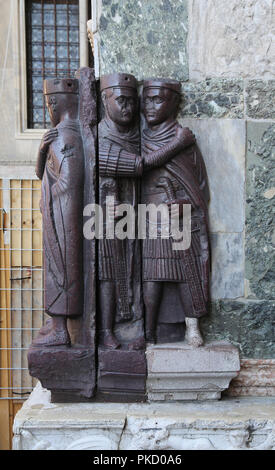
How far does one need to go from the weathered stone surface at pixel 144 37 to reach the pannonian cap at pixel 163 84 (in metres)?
0.05

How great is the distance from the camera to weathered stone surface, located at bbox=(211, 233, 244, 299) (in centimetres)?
183

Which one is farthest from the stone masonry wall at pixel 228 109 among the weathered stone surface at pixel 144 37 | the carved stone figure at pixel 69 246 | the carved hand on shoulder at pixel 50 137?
the carved hand on shoulder at pixel 50 137

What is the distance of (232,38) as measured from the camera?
1781 mm

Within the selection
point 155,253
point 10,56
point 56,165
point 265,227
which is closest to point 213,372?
point 155,253

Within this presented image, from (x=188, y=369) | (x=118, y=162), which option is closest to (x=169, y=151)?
(x=118, y=162)

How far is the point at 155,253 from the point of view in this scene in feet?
5.80

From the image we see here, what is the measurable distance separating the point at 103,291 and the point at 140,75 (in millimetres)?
920

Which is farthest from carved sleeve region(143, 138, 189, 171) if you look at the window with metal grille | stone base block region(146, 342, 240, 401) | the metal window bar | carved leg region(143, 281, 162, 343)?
the window with metal grille

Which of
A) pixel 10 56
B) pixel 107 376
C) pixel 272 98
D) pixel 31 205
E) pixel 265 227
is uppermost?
pixel 10 56

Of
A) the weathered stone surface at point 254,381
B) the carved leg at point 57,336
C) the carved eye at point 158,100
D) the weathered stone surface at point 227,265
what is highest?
the carved eye at point 158,100

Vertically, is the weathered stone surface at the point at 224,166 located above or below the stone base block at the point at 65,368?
above

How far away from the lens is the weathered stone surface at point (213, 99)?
1.79 m

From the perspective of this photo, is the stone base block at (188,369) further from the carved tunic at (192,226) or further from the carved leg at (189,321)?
the carved tunic at (192,226)

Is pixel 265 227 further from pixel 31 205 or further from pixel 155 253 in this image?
pixel 31 205
